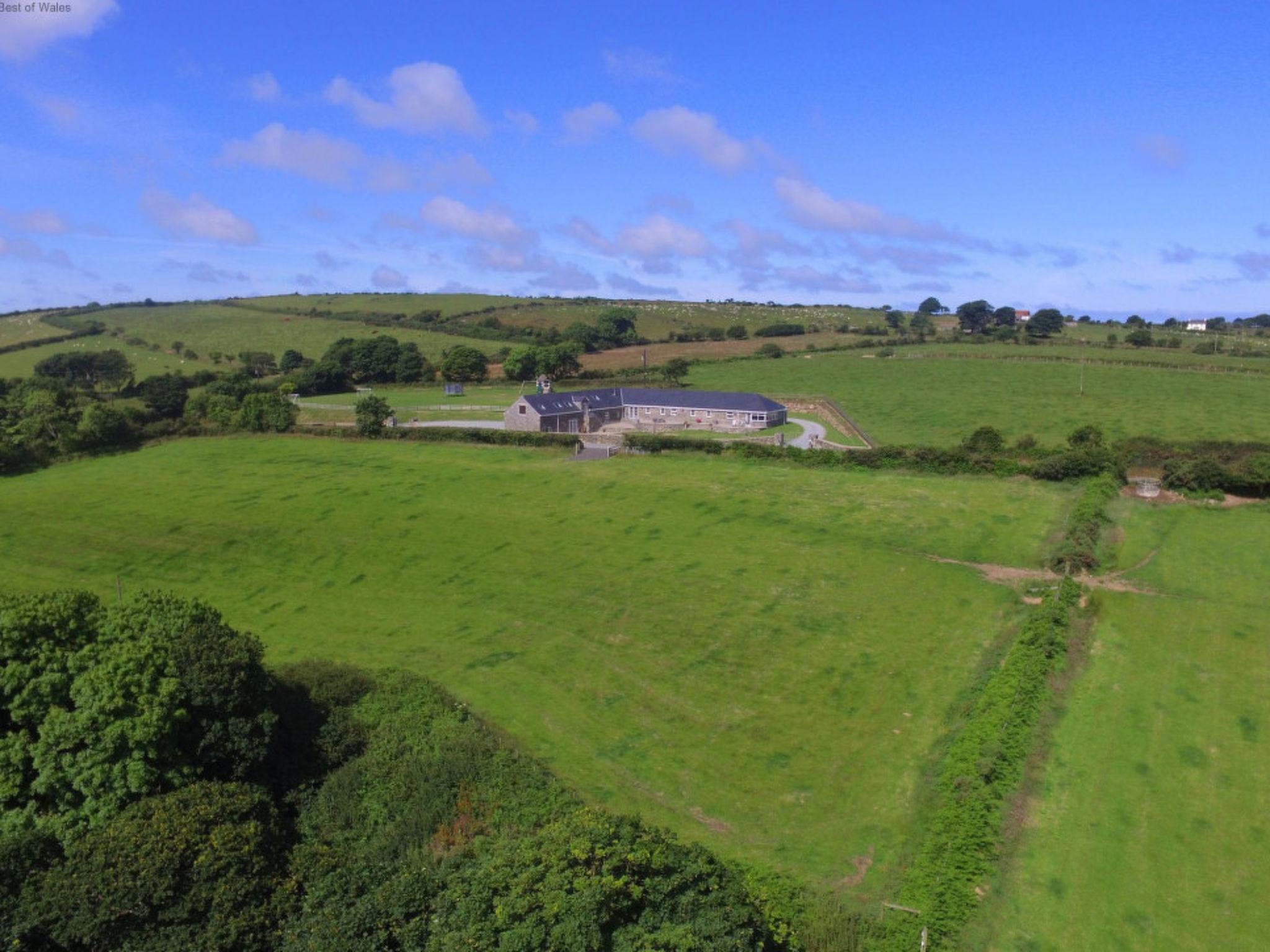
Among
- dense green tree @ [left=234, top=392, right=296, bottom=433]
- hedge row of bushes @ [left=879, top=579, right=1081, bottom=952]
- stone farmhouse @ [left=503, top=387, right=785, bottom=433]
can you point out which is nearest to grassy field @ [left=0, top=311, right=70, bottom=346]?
dense green tree @ [left=234, top=392, right=296, bottom=433]

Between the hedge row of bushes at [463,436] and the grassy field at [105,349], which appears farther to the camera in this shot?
the grassy field at [105,349]

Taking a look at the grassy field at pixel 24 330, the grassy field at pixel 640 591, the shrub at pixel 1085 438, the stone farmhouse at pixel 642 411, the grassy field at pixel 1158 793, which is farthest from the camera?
the grassy field at pixel 24 330

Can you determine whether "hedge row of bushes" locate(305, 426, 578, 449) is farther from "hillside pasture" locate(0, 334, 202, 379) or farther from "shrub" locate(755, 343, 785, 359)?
"shrub" locate(755, 343, 785, 359)

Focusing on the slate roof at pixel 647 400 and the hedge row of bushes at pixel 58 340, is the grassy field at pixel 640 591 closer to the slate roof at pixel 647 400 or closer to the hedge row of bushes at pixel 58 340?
the slate roof at pixel 647 400

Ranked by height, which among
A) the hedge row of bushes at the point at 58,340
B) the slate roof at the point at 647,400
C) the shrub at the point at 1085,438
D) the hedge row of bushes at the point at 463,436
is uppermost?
the hedge row of bushes at the point at 58,340

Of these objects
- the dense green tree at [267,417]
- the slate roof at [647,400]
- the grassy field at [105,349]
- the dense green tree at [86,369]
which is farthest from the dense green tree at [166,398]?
the slate roof at [647,400]

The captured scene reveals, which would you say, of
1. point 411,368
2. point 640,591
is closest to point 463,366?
point 411,368
